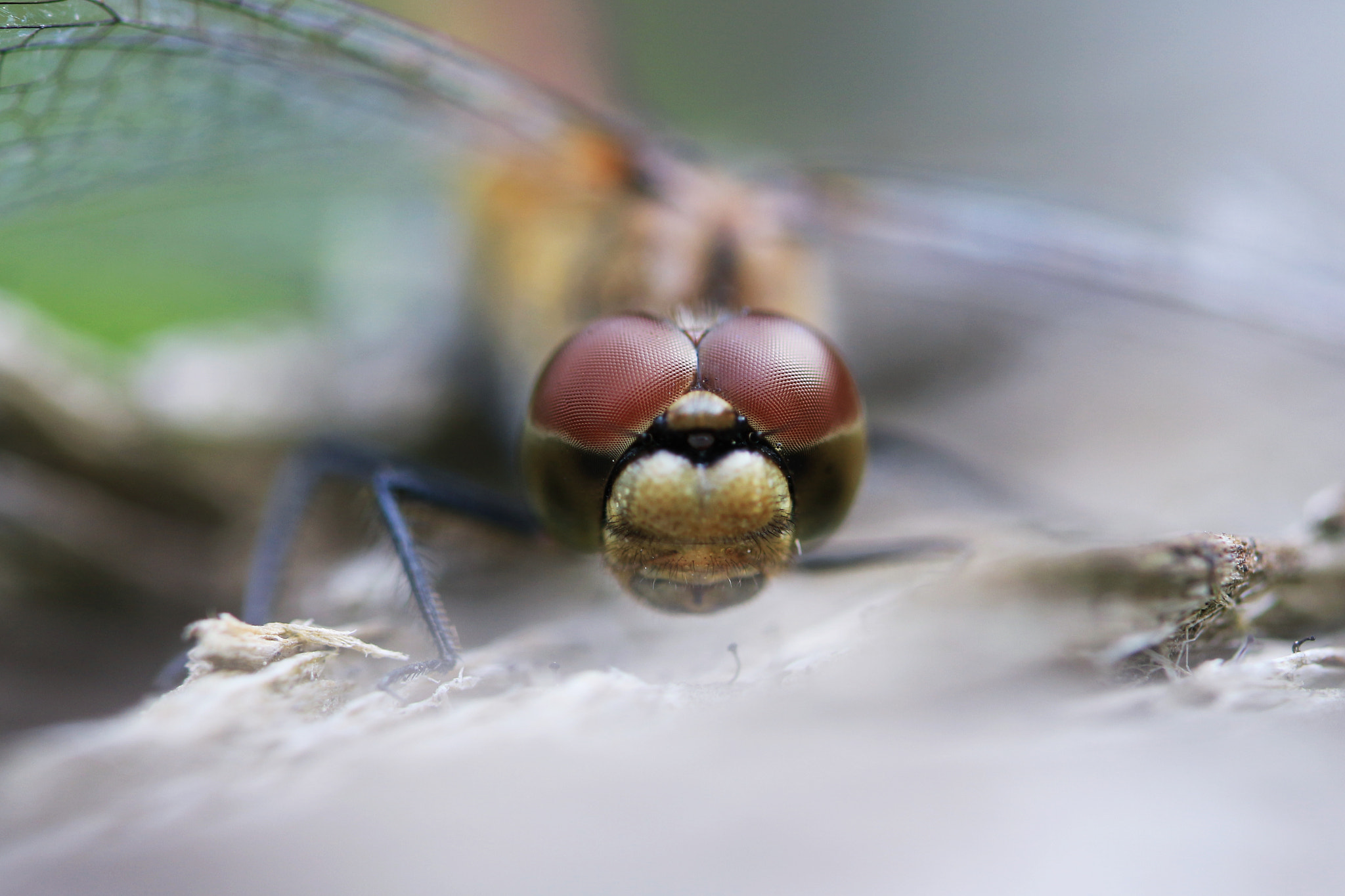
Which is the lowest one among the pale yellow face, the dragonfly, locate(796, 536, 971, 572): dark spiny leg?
the pale yellow face

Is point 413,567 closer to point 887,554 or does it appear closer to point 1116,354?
point 887,554

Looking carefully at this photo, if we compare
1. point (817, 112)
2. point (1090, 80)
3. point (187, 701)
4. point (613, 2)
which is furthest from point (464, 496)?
point (1090, 80)

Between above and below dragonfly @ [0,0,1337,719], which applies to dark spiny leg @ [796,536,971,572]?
below

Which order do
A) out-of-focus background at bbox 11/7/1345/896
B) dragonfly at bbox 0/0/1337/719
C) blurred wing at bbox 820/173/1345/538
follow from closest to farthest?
out-of-focus background at bbox 11/7/1345/896, dragonfly at bbox 0/0/1337/719, blurred wing at bbox 820/173/1345/538

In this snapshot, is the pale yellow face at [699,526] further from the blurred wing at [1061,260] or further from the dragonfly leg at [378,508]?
the blurred wing at [1061,260]

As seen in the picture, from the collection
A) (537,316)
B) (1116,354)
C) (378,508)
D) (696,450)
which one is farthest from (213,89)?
(1116,354)

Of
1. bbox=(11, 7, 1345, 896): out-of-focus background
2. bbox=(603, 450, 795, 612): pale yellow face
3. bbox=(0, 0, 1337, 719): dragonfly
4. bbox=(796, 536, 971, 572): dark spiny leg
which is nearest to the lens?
bbox=(11, 7, 1345, 896): out-of-focus background

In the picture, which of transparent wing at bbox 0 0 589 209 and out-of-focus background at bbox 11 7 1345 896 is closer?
out-of-focus background at bbox 11 7 1345 896

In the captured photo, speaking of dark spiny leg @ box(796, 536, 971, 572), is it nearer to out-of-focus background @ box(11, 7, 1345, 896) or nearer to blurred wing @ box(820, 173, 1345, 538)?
out-of-focus background @ box(11, 7, 1345, 896)

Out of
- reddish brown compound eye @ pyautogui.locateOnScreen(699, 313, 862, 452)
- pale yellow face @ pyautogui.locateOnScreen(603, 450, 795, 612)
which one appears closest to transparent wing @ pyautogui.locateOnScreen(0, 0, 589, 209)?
reddish brown compound eye @ pyautogui.locateOnScreen(699, 313, 862, 452)
